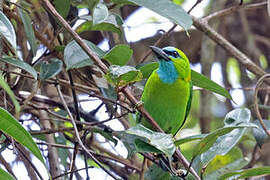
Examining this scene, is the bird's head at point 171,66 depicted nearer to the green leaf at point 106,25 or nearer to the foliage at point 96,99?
the foliage at point 96,99

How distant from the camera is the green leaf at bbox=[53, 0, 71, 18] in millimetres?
2135

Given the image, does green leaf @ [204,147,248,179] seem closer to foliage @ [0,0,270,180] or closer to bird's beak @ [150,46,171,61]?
foliage @ [0,0,270,180]

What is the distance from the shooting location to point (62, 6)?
7.07 ft

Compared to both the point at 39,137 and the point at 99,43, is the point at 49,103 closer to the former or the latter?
the point at 39,137

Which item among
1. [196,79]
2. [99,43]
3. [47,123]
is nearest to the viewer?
[196,79]

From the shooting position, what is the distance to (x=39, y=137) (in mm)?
2498

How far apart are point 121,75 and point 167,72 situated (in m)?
1.15

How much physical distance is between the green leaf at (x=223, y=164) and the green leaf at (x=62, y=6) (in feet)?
3.14

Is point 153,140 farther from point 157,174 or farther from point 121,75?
point 157,174

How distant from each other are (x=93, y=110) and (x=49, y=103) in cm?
29

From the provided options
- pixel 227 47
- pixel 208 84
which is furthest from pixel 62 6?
pixel 227 47

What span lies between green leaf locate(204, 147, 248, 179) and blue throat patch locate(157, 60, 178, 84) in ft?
2.03

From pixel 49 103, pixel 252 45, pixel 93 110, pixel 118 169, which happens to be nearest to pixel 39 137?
pixel 49 103

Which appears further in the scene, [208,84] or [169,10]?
[208,84]
